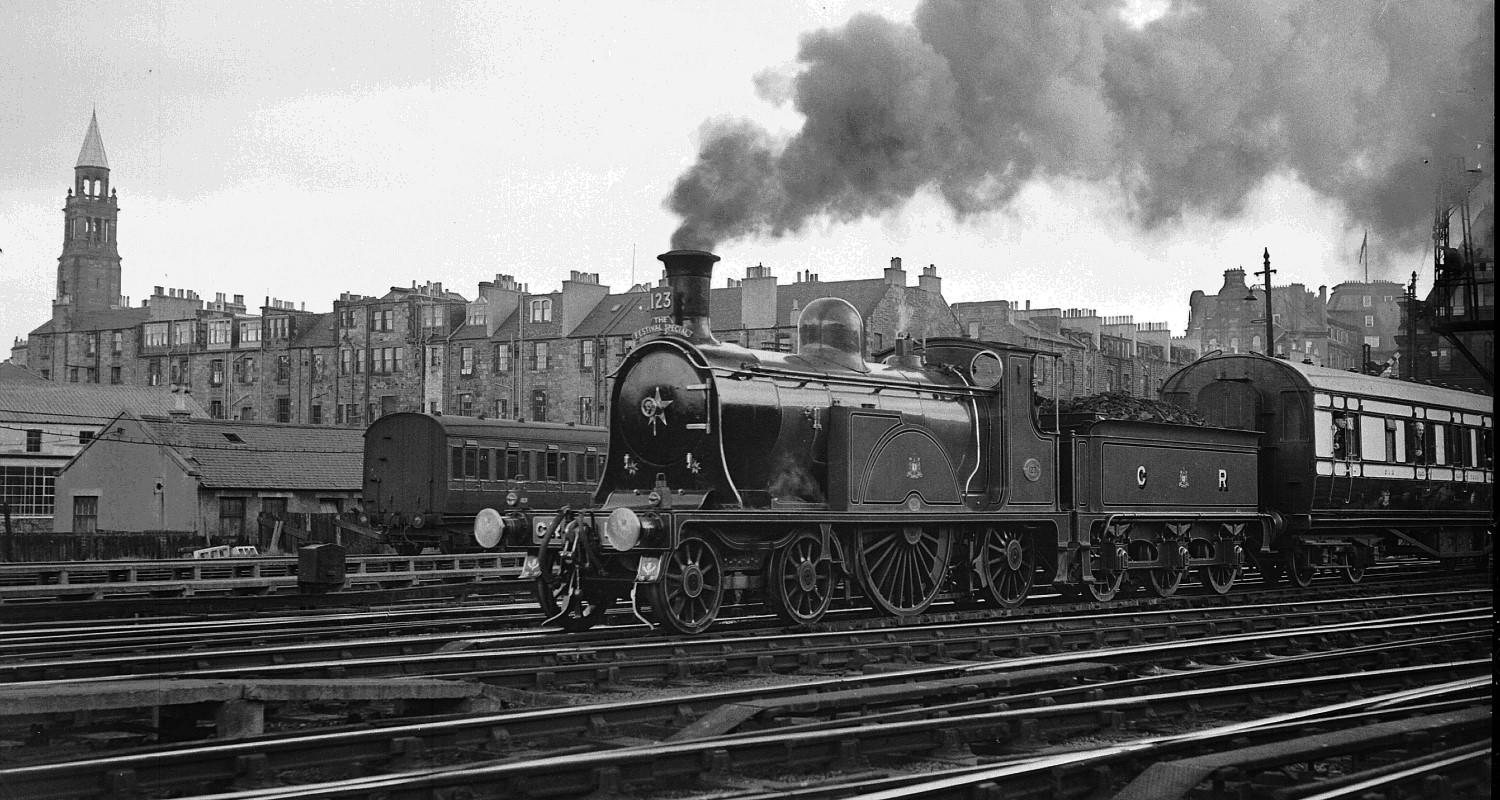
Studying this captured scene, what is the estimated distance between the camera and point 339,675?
37.1 feet

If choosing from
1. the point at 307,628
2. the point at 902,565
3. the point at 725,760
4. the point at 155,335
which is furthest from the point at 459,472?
the point at 155,335

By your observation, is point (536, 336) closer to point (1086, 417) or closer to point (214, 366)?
point (214, 366)

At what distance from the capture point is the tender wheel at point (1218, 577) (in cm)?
2059

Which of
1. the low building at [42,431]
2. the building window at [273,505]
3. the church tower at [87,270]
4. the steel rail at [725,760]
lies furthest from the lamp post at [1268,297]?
the church tower at [87,270]

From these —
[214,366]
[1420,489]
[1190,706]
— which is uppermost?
[214,366]

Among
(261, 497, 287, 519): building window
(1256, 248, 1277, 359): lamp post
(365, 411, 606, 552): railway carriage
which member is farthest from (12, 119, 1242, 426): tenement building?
(365, 411, 606, 552): railway carriage

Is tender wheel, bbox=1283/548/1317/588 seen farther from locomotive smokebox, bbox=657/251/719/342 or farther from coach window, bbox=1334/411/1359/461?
locomotive smokebox, bbox=657/251/719/342

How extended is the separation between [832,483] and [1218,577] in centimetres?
810

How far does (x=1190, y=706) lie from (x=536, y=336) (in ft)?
179

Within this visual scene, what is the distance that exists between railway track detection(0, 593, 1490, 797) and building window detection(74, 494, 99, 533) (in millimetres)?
40641

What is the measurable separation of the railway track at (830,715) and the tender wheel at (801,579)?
1241mm

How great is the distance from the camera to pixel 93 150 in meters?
12.8

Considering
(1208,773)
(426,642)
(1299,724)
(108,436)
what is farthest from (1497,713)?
(108,436)

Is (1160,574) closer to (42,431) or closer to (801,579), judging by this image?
(801,579)
